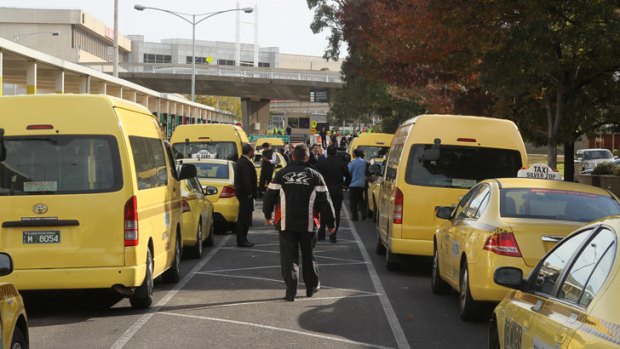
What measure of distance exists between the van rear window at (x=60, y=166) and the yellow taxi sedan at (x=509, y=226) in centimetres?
374

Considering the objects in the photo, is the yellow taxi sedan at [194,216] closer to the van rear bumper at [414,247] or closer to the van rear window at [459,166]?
the van rear bumper at [414,247]

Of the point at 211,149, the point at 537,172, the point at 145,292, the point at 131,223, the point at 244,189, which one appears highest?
the point at 537,172

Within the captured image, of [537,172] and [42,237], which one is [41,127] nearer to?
[42,237]

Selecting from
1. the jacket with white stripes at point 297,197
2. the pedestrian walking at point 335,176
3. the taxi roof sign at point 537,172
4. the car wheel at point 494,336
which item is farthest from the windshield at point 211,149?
the car wheel at point 494,336

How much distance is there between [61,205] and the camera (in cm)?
991

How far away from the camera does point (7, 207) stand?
388 inches

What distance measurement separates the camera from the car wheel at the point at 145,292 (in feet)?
34.1

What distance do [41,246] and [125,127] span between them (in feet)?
5.09

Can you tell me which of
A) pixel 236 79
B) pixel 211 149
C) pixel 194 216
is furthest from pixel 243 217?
pixel 236 79

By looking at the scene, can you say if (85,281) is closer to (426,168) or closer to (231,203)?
(426,168)

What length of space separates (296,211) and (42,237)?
3.13m

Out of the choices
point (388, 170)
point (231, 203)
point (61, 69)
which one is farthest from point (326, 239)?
point (61, 69)

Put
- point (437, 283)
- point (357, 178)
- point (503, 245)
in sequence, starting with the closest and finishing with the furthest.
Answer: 1. point (503, 245)
2. point (437, 283)
3. point (357, 178)

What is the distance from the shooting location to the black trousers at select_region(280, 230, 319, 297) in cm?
1151
